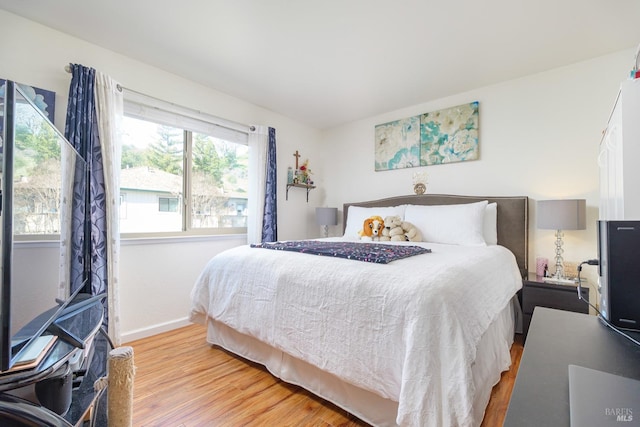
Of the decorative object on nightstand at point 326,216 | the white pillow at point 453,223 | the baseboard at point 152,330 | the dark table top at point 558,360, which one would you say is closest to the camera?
the dark table top at point 558,360

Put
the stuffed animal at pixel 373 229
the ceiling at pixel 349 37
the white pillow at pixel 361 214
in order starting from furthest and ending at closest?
the white pillow at pixel 361 214 → the stuffed animal at pixel 373 229 → the ceiling at pixel 349 37

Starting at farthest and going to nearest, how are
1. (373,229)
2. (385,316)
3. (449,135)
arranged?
(449,135), (373,229), (385,316)

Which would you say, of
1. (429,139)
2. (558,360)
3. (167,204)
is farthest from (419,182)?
(558,360)

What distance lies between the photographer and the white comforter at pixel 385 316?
108 centimetres

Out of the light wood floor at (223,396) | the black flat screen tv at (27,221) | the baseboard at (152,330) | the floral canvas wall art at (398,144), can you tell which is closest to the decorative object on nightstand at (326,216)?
the floral canvas wall art at (398,144)

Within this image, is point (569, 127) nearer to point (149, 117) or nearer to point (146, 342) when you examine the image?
point (149, 117)

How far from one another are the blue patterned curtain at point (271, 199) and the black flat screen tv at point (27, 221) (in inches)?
81.1

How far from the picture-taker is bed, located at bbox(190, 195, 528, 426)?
1.10 metres

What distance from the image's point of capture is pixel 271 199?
11.4ft

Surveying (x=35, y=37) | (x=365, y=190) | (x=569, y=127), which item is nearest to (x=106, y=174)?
(x=35, y=37)

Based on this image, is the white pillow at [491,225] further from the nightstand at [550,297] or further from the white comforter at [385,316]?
the white comforter at [385,316]

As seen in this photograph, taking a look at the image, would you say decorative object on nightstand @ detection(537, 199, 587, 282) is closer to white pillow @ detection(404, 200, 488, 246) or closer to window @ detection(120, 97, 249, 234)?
white pillow @ detection(404, 200, 488, 246)

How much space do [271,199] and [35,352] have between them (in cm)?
270

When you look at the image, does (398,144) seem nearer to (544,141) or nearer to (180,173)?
(544,141)
